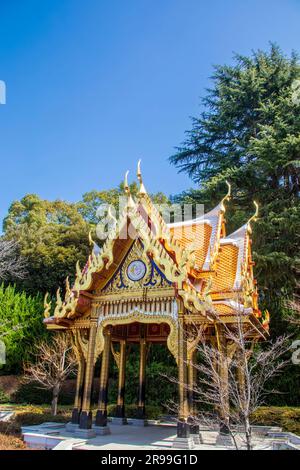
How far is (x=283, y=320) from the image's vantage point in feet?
60.1

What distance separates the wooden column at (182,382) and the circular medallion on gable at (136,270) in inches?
56.4

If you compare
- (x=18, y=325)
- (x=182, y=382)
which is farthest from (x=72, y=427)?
(x=18, y=325)

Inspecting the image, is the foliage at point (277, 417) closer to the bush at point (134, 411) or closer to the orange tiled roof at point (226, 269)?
the bush at point (134, 411)

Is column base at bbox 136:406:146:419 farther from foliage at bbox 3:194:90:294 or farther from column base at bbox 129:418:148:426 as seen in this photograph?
foliage at bbox 3:194:90:294

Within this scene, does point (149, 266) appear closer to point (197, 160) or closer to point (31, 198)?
point (197, 160)

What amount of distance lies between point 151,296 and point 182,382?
7.16 feet

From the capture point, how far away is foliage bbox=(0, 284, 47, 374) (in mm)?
23469

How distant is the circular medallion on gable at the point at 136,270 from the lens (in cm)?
1041

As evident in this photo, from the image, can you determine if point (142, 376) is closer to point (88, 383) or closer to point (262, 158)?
point (88, 383)

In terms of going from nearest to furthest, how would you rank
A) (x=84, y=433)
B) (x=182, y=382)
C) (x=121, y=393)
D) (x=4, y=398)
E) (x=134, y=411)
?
(x=182, y=382) → (x=84, y=433) → (x=121, y=393) → (x=134, y=411) → (x=4, y=398)

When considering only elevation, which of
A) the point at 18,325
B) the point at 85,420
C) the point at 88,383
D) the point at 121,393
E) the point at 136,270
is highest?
the point at 136,270

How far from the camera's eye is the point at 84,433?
9.73 meters

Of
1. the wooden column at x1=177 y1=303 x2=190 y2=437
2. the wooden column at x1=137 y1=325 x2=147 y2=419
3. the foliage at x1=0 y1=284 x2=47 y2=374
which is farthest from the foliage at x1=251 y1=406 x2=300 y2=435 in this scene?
the foliage at x1=0 y1=284 x2=47 y2=374

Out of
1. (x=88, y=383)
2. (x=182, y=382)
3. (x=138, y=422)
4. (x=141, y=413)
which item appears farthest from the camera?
(x=141, y=413)
